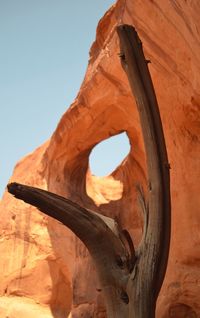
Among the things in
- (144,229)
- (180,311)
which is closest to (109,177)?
(180,311)

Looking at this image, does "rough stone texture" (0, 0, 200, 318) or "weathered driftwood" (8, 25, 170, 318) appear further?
"rough stone texture" (0, 0, 200, 318)

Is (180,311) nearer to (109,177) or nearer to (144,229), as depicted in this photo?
(144,229)

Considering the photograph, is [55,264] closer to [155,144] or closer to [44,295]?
[44,295]

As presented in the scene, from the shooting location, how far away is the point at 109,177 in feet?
38.7

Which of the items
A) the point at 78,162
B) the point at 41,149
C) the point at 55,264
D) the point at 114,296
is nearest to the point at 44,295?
the point at 55,264

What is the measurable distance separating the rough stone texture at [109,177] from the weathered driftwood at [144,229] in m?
1.47

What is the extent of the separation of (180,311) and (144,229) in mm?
2833

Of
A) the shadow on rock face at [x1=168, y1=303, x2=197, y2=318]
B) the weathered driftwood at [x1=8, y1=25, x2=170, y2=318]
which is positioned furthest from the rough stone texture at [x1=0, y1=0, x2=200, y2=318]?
the weathered driftwood at [x1=8, y1=25, x2=170, y2=318]

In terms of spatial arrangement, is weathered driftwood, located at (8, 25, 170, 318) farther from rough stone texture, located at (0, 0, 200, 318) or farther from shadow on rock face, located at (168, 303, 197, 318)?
shadow on rock face, located at (168, 303, 197, 318)

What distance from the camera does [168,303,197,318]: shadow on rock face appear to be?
6.46 m

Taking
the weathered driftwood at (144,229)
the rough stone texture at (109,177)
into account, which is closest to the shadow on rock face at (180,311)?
the rough stone texture at (109,177)

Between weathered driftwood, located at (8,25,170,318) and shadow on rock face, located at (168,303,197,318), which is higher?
weathered driftwood, located at (8,25,170,318)

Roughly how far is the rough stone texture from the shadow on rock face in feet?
0.04

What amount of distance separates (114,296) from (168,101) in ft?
11.3
